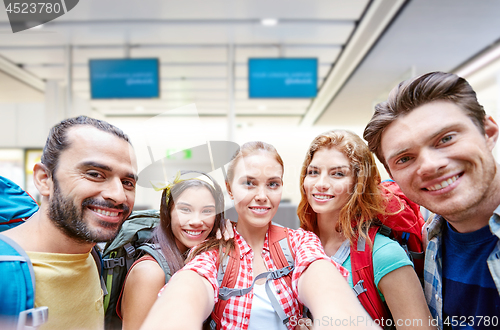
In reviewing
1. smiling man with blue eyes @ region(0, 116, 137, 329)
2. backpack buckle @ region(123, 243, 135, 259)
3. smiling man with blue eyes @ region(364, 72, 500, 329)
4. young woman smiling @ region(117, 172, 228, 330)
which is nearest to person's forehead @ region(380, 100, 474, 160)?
smiling man with blue eyes @ region(364, 72, 500, 329)

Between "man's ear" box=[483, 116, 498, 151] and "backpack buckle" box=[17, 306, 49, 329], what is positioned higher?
"man's ear" box=[483, 116, 498, 151]

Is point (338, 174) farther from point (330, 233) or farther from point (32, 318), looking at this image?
point (32, 318)

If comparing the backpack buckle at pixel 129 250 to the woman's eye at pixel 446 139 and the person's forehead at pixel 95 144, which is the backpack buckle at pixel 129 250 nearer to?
the person's forehead at pixel 95 144

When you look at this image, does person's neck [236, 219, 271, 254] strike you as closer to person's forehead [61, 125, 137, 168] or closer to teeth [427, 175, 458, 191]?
person's forehead [61, 125, 137, 168]

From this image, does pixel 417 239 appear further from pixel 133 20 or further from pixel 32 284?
pixel 133 20

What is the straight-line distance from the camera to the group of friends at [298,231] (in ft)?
2.10

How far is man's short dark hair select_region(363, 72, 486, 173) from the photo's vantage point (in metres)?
0.66

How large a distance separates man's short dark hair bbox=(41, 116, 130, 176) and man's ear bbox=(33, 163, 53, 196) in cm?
1

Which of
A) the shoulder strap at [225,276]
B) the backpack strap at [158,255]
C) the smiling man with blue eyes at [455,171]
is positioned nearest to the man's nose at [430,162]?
the smiling man with blue eyes at [455,171]

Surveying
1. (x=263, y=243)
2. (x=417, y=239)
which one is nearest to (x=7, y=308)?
(x=263, y=243)

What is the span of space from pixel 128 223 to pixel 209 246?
1.23 ft

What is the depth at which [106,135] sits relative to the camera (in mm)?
681

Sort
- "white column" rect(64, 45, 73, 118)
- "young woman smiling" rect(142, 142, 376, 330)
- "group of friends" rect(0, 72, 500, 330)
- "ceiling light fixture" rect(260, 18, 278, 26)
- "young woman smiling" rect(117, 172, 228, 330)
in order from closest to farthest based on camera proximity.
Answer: "young woman smiling" rect(142, 142, 376, 330), "group of friends" rect(0, 72, 500, 330), "young woman smiling" rect(117, 172, 228, 330), "white column" rect(64, 45, 73, 118), "ceiling light fixture" rect(260, 18, 278, 26)

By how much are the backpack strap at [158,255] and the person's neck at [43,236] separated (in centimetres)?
17
